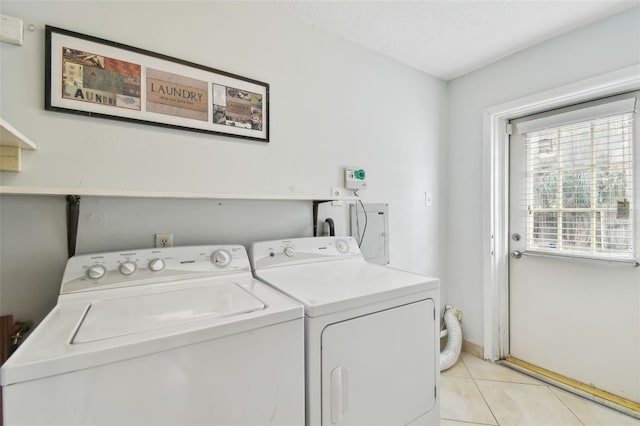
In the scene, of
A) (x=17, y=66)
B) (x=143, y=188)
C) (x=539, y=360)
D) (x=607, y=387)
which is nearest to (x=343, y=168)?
(x=143, y=188)

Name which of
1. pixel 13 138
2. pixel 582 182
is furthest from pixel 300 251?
pixel 582 182

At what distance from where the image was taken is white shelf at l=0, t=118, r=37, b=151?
0.87m

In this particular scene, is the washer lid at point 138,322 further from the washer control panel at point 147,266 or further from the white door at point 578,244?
the white door at point 578,244

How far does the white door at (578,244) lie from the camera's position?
181 centimetres

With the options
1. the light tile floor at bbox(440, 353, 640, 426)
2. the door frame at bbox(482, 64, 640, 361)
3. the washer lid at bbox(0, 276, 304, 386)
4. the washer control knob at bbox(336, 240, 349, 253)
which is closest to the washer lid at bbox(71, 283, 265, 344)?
the washer lid at bbox(0, 276, 304, 386)

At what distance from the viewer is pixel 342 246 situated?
1.78 meters

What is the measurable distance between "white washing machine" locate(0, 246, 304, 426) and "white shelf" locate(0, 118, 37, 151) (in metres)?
0.46

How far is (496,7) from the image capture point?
167 cm

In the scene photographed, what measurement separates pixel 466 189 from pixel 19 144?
9.26 ft

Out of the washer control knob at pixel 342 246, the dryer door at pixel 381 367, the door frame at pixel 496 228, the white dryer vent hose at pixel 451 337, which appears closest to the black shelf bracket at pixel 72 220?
the dryer door at pixel 381 367

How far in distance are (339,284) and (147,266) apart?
0.81 metres

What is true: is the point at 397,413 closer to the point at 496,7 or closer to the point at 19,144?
the point at 19,144

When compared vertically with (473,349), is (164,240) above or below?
above

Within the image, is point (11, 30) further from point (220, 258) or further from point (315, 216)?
point (315, 216)
